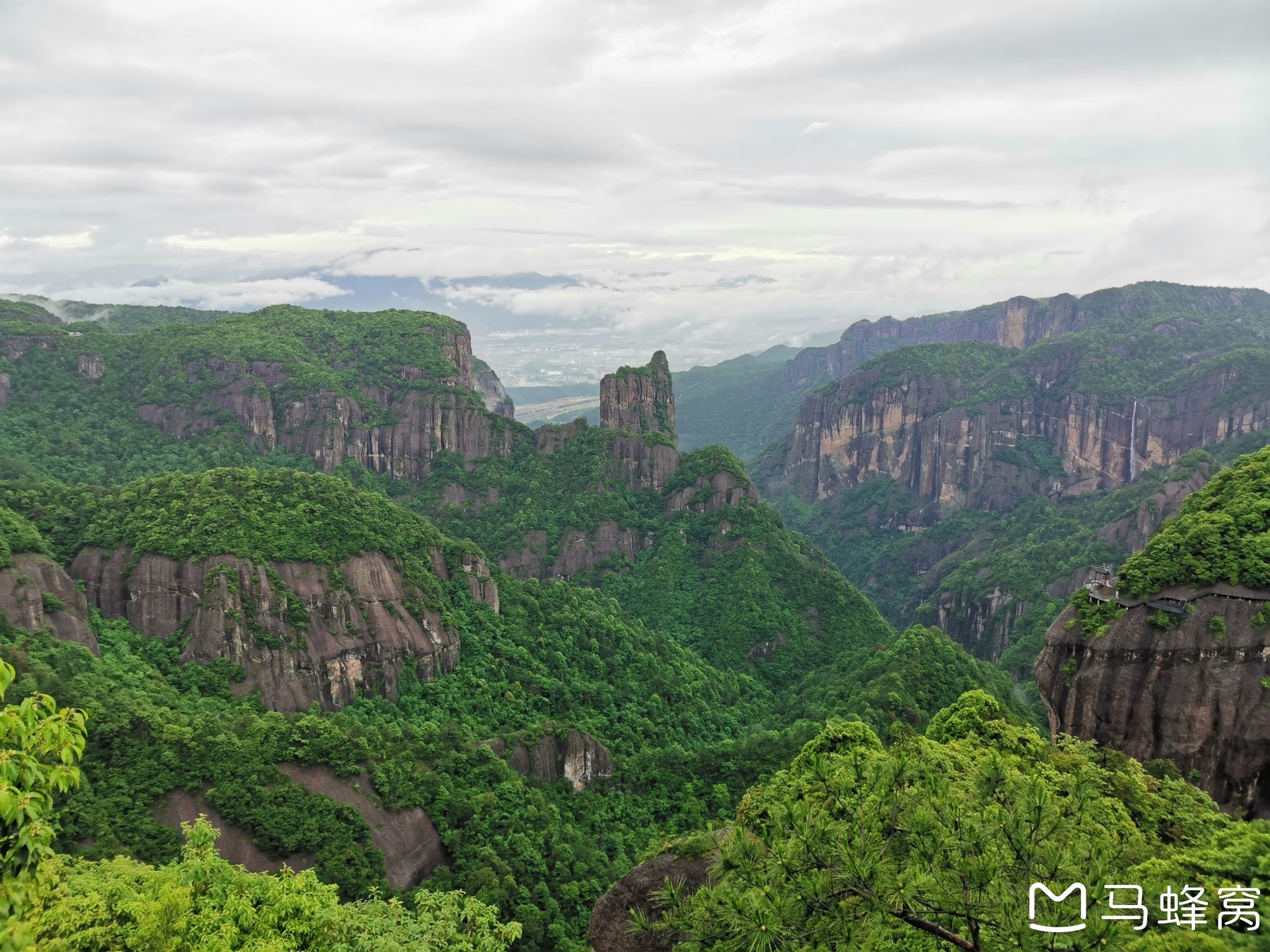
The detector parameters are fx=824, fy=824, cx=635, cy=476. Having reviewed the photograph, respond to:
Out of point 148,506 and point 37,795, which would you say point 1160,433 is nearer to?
point 148,506

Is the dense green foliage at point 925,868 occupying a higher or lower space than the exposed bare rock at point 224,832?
higher

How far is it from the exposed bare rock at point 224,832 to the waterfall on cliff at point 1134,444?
167102 mm

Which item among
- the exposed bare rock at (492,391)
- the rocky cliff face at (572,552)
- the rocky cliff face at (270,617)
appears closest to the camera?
the rocky cliff face at (270,617)

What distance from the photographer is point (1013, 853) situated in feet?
45.4

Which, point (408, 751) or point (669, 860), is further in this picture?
point (408, 751)

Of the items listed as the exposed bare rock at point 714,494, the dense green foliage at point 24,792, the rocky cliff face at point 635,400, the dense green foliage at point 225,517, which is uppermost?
the rocky cliff face at point 635,400

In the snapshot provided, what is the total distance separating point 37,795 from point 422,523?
6969cm

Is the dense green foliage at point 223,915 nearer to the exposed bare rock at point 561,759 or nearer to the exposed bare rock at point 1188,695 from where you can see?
the exposed bare rock at point 561,759

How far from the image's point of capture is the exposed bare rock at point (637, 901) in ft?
85.3

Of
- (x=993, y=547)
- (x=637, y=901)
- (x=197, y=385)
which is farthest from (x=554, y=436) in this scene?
(x=637, y=901)

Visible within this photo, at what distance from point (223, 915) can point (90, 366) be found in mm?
116780

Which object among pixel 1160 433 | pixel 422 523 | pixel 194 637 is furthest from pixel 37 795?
pixel 1160 433

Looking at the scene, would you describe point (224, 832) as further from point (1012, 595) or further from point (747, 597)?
point (1012, 595)

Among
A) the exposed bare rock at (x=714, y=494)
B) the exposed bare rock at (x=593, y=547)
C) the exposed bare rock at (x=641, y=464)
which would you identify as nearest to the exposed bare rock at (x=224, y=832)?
the exposed bare rock at (x=593, y=547)
